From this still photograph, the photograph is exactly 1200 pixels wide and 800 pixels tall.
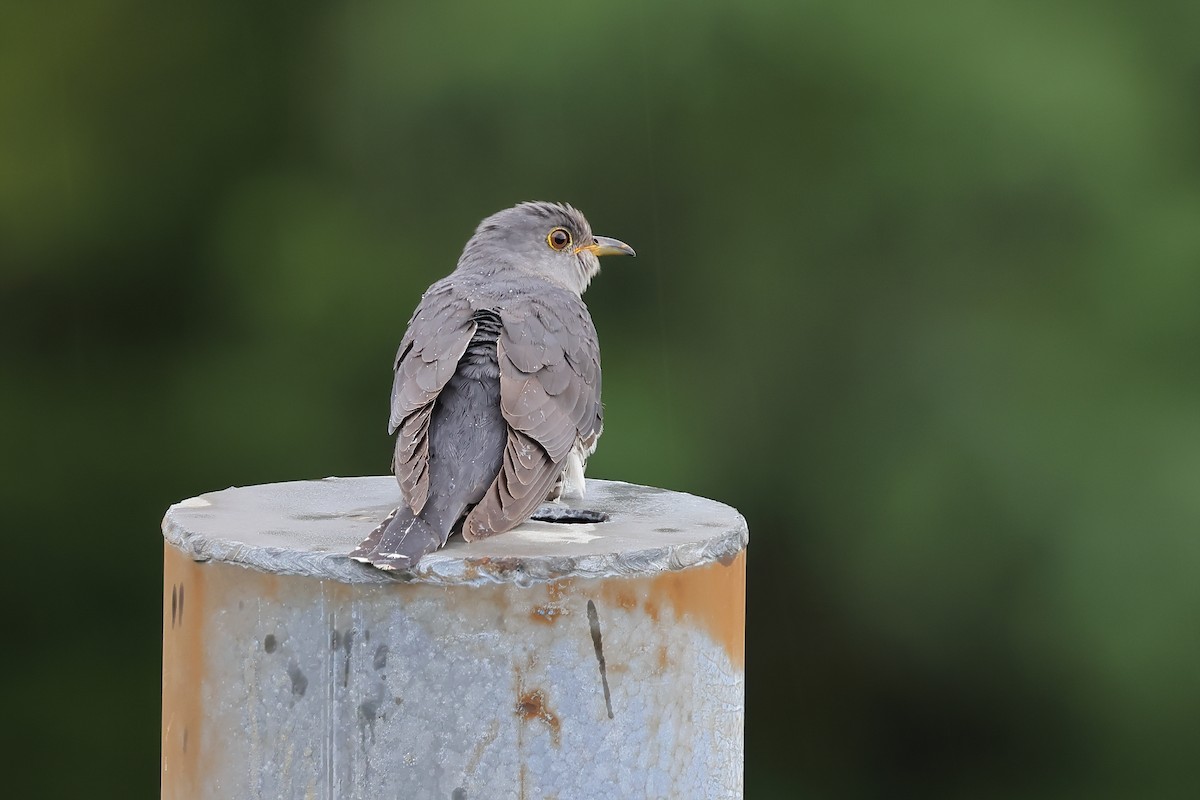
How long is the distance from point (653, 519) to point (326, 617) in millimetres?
690

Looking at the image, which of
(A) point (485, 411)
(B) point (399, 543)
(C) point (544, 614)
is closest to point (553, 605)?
(C) point (544, 614)

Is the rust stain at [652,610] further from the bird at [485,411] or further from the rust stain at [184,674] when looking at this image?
the rust stain at [184,674]

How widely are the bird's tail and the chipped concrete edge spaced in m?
0.02

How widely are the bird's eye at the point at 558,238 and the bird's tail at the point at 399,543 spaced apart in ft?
3.86

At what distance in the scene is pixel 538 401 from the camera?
260 cm

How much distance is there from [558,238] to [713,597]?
1.26 meters

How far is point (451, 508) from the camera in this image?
239 centimetres

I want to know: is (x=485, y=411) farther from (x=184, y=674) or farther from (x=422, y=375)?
(x=184, y=674)

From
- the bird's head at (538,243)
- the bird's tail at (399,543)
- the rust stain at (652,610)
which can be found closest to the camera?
the bird's tail at (399,543)

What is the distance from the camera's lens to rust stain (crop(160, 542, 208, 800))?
2.33 meters

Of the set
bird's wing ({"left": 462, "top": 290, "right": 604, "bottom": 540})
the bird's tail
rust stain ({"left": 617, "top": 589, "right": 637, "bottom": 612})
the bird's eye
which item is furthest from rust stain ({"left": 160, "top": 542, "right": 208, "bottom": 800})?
the bird's eye

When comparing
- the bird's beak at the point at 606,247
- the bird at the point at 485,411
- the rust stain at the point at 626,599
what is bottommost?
the rust stain at the point at 626,599

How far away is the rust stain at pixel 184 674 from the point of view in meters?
2.33

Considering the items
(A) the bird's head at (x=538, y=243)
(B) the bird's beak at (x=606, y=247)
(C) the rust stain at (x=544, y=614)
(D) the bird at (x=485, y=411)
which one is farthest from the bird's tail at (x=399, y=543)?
(B) the bird's beak at (x=606, y=247)
